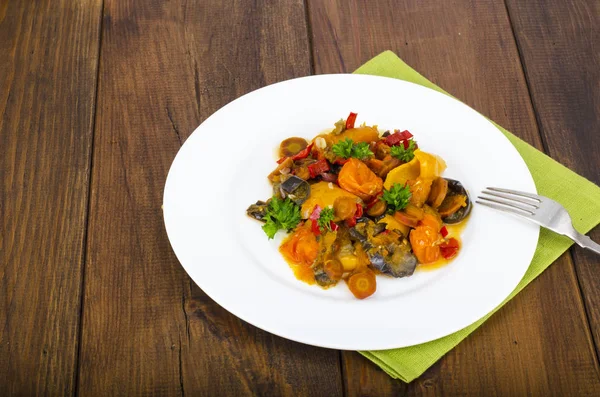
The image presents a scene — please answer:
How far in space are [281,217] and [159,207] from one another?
0.70 metres

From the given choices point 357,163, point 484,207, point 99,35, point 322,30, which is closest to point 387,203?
point 357,163

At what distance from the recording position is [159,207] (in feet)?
10.1

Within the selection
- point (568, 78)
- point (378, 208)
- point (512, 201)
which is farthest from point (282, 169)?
point (568, 78)

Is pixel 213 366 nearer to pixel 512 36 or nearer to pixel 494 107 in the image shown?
pixel 494 107

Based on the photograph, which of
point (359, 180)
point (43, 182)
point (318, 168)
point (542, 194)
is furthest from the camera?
point (43, 182)

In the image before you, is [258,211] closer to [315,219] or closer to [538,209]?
[315,219]

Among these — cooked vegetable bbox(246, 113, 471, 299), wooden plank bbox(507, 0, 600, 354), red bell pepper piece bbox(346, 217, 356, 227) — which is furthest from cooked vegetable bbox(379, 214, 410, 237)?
wooden plank bbox(507, 0, 600, 354)

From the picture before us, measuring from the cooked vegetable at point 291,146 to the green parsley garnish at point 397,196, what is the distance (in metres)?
0.52

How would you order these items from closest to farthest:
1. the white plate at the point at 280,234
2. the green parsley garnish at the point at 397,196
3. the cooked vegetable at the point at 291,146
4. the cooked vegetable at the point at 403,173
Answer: the white plate at the point at 280,234, the green parsley garnish at the point at 397,196, the cooked vegetable at the point at 403,173, the cooked vegetable at the point at 291,146

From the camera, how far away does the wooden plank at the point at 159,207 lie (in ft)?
8.38

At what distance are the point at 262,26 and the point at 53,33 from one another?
3.98 ft

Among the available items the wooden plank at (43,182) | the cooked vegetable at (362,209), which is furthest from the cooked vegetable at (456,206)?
the wooden plank at (43,182)

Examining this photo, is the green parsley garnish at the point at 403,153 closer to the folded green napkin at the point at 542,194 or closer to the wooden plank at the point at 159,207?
the folded green napkin at the point at 542,194

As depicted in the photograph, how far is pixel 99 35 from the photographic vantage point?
3.86 metres
